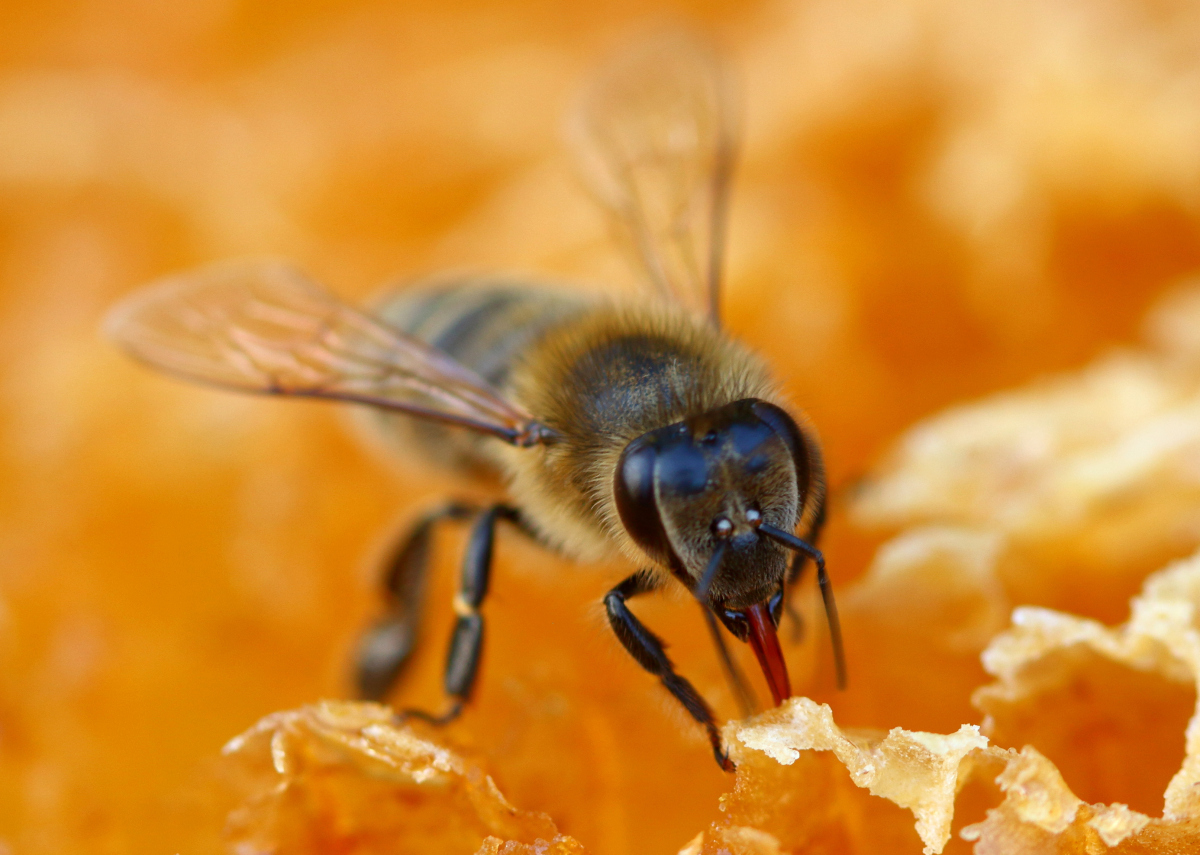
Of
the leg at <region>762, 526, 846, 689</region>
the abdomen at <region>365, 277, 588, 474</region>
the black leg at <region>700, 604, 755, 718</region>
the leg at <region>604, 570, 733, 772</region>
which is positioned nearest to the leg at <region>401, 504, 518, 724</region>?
the abdomen at <region>365, 277, 588, 474</region>

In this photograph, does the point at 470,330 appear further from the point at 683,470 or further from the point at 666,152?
the point at 683,470

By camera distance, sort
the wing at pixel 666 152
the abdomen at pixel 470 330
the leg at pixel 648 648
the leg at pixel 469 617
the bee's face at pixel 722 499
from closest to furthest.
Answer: the bee's face at pixel 722 499 → the leg at pixel 648 648 → the leg at pixel 469 617 → the abdomen at pixel 470 330 → the wing at pixel 666 152

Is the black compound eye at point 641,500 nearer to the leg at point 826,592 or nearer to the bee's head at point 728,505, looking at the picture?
the bee's head at point 728,505

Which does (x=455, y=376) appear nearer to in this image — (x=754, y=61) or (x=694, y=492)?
(x=694, y=492)

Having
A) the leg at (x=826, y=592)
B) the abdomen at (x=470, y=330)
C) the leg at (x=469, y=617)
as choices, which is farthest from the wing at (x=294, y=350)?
the leg at (x=826, y=592)

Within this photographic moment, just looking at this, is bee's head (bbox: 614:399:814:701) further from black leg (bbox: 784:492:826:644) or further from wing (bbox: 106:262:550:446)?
wing (bbox: 106:262:550:446)

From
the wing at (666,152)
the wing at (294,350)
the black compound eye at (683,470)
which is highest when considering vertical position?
the wing at (666,152)

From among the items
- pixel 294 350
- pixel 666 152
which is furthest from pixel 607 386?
pixel 666 152
